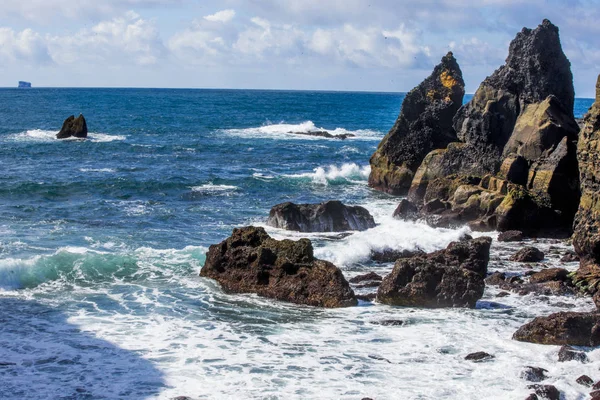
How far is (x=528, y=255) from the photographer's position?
77.3ft

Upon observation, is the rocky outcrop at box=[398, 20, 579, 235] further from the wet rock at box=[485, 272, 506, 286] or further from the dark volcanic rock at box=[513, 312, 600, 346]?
the dark volcanic rock at box=[513, 312, 600, 346]

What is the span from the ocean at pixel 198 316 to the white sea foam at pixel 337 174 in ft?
6.95

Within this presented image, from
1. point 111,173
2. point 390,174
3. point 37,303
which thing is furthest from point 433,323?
point 111,173

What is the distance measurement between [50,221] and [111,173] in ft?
44.8

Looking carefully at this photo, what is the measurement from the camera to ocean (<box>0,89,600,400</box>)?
1450cm

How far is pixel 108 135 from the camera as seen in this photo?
2697 inches

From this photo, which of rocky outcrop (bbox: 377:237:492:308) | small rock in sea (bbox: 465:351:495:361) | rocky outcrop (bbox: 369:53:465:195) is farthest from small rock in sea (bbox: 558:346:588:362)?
rocky outcrop (bbox: 369:53:465:195)

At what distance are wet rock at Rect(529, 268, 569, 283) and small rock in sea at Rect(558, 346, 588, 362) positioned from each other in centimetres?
566

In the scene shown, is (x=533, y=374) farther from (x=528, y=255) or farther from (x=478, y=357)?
(x=528, y=255)

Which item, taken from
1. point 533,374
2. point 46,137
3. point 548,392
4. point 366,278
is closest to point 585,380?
point 533,374

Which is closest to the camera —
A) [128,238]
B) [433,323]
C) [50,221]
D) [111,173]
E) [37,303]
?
[433,323]

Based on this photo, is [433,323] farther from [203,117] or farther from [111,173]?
[203,117]

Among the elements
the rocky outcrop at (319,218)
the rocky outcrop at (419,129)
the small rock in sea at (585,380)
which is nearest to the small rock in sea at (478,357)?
the small rock in sea at (585,380)

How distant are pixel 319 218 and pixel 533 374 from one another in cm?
1523
